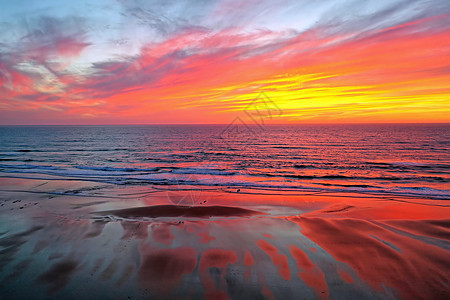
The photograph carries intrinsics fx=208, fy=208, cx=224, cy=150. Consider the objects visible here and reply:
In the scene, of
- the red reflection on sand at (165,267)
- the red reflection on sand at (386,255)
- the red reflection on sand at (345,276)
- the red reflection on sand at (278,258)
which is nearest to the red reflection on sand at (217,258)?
the red reflection on sand at (165,267)

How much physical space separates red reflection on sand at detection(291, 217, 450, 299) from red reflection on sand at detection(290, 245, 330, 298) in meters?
0.85

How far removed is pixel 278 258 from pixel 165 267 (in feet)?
9.20

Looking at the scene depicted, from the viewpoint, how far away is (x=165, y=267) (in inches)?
193

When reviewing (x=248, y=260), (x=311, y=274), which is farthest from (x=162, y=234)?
(x=311, y=274)

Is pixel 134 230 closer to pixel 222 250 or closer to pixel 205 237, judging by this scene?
pixel 205 237

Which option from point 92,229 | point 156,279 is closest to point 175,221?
point 92,229

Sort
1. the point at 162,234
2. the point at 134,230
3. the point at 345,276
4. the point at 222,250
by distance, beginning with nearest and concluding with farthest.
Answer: the point at 345,276
the point at 222,250
the point at 162,234
the point at 134,230

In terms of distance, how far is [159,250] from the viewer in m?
5.68

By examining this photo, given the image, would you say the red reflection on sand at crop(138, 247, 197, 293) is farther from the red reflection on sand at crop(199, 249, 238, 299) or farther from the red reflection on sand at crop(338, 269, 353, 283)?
the red reflection on sand at crop(338, 269, 353, 283)

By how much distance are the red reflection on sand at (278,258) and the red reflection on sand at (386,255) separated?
1419mm

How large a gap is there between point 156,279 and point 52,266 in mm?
2596

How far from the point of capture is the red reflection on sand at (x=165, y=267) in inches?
172

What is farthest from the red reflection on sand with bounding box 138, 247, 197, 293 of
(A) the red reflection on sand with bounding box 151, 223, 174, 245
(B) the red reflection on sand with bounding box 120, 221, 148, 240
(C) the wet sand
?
(B) the red reflection on sand with bounding box 120, 221, 148, 240

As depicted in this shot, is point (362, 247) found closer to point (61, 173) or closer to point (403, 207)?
point (403, 207)
